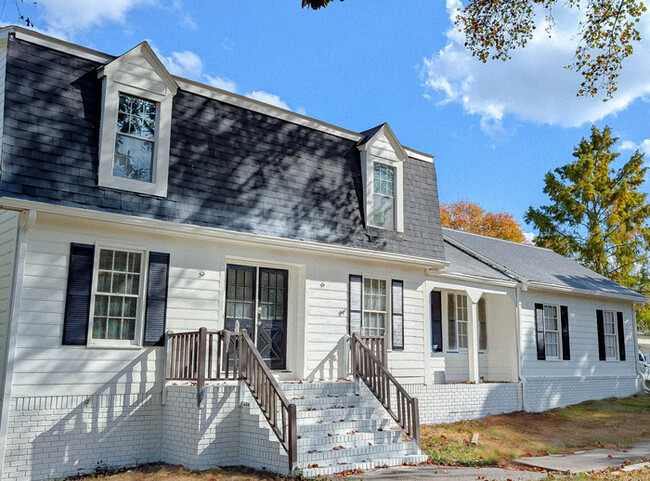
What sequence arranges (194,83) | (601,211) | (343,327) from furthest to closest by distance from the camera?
(601,211) → (343,327) → (194,83)

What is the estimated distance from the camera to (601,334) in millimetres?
19750

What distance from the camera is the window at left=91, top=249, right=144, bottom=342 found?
9.39 m

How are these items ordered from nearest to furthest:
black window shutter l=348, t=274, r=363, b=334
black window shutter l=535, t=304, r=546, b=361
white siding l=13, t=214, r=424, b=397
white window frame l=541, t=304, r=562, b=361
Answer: white siding l=13, t=214, r=424, b=397 → black window shutter l=348, t=274, r=363, b=334 → black window shutter l=535, t=304, r=546, b=361 → white window frame l=541, t=304, r=562, b=361

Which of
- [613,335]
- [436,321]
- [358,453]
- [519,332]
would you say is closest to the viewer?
[358,453]

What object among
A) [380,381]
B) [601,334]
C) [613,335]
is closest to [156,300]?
[380,381]

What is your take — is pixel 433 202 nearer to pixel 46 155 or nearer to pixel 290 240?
pixel 290 240

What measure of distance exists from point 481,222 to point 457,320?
2207 centimetres

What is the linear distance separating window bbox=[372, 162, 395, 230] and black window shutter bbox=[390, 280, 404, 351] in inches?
53.8

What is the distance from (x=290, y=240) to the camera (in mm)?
11336

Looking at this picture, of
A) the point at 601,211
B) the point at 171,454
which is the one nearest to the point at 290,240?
the point at 171,454

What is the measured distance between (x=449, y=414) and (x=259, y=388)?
6.33 metres

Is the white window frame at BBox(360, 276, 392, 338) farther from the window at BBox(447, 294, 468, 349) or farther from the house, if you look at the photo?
the window at BBox(447, 294, 468, 349)

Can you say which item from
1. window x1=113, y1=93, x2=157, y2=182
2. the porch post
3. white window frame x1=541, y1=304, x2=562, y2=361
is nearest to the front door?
window x1=113, y1=93, x2=157, y2=182

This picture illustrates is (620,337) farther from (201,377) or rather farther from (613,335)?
(201,377)
